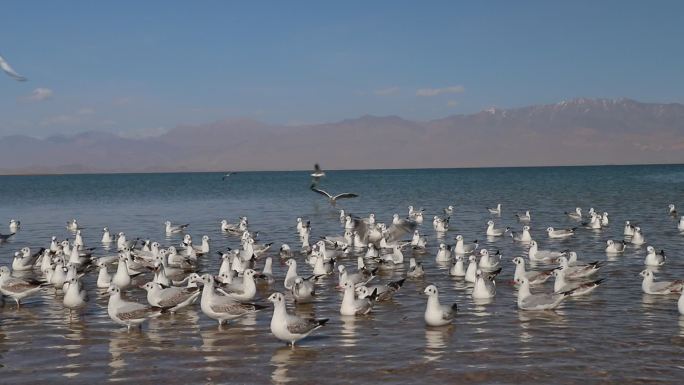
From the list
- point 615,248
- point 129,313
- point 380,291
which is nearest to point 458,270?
point 380,291

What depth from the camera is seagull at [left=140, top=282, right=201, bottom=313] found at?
58.1 feet

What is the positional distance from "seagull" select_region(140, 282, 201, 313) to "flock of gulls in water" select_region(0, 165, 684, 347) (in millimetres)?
24

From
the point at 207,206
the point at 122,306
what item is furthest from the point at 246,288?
the point at 207,206

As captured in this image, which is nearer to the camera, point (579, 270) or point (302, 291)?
point (302, 291)

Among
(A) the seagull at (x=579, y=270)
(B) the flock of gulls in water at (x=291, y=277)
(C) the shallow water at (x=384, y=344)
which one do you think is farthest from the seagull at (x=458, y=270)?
(A) the seagull at (x=579, y=270)

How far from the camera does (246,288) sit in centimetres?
1953

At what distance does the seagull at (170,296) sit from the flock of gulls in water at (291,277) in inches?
1.0

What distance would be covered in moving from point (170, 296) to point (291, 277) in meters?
5.01

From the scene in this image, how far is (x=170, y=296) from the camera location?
1789 centimetres

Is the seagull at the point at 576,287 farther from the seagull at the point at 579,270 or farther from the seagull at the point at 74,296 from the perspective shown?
the seagull at the point at 74,296

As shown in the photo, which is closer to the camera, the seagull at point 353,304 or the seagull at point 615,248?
the seagull at point 353,304

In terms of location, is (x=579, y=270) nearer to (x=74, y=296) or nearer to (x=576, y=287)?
(x=576, y=287)

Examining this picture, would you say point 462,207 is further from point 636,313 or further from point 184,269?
point 636,313

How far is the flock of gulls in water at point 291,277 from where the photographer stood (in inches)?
655
